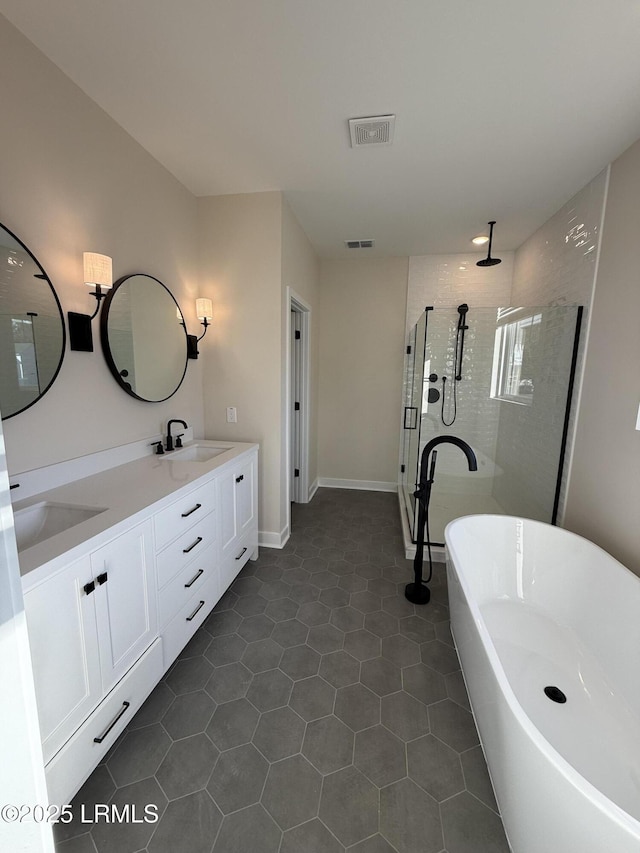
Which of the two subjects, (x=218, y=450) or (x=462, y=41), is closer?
(x=462, y=41)

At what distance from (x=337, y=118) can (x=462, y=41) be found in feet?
2.16

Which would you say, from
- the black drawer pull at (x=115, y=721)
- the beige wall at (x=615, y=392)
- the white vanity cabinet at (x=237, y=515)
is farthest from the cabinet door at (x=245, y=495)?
the beige wall at (x=615, y=392)

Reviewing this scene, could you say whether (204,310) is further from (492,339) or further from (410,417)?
(492,339)

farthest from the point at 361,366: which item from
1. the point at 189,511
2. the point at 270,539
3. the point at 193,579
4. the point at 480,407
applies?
the point at 193,579

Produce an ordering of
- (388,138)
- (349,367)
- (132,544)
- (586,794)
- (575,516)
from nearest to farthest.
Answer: (586,794), (132,544), (388,138), (575,516), (349,367)

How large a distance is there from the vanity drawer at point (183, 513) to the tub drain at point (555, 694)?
1813mm

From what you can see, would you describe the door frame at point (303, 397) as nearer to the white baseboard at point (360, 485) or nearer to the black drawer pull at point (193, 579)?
the white baseboard at point (360, 485)

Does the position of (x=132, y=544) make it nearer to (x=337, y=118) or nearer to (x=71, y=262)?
(x=71, y=262)

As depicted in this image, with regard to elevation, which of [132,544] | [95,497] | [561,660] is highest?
[95,497]

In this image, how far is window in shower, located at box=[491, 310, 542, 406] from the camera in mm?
3186

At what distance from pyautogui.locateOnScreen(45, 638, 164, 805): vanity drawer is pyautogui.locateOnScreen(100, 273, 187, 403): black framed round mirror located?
1.43 meters

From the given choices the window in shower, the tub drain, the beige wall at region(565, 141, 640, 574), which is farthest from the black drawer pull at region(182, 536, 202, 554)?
the window in shower

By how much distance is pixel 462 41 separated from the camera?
1457mm

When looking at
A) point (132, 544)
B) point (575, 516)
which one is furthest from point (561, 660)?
point (132, 544)
